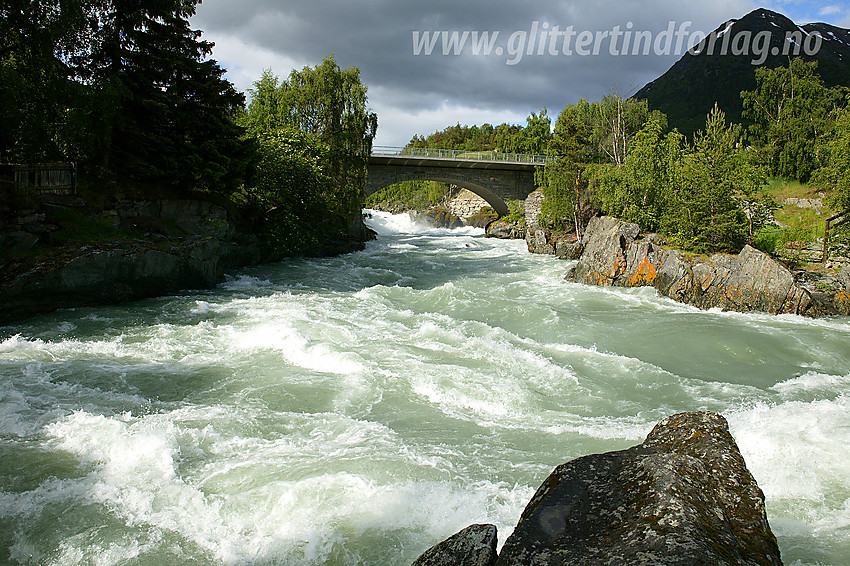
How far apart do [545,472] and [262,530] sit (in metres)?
3.33

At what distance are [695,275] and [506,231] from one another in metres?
32.3

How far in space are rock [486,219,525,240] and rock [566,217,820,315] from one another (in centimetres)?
2537

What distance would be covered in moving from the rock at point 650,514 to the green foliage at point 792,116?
38.5 m

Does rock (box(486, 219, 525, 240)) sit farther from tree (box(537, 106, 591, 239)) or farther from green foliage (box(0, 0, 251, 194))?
green foliage (box(0, 0, 251, 194))

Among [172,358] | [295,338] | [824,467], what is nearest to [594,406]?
[824,467]

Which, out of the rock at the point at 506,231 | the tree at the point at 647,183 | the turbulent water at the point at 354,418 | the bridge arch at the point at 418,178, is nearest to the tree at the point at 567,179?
the tree at the point at 647,183

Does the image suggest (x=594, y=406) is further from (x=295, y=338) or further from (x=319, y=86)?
(x=319, y=86)

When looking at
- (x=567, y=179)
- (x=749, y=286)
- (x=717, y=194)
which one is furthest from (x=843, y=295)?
(x=567, y=179)

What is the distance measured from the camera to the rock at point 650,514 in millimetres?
2496

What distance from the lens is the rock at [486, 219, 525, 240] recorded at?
4794 centimetres

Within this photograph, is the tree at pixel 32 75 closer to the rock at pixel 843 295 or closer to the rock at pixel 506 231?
the rock at pixel 843 295

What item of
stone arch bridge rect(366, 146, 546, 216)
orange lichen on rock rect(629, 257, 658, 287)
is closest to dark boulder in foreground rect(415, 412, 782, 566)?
orange lichen on rock rect(629, 257, 658, 287)

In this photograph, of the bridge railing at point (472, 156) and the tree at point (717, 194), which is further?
the bridge railing at point (472, 156)

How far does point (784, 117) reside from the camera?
38.9 metres
